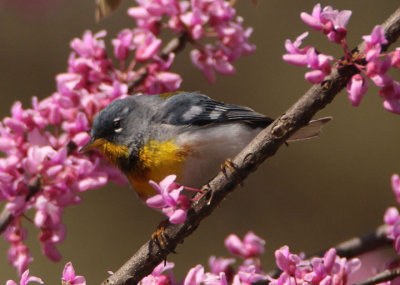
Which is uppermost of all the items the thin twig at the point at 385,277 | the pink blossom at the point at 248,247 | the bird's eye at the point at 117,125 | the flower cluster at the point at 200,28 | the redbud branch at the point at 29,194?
the flower cluster at the point at 200,28

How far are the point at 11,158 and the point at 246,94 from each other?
1938 millimetres

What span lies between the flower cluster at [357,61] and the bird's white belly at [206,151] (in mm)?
496

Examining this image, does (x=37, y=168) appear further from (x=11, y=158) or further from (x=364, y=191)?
(x=364, y=191)

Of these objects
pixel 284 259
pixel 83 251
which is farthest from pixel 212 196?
pixel 83 251

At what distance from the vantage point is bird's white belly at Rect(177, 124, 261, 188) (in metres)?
1.81

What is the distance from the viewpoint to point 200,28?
77.4 inches

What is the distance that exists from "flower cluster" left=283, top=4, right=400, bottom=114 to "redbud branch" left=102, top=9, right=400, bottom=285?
0.07 ft

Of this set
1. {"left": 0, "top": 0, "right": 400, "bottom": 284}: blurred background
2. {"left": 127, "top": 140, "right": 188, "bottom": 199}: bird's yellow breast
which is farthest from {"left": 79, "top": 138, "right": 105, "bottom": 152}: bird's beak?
{"left": 0, "top": 0, "right": 400, "bottom": 284}: blurred background

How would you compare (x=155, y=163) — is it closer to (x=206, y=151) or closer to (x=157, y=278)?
(x=206, y=151)

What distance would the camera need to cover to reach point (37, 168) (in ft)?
5.75

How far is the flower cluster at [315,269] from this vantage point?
1.38 metres

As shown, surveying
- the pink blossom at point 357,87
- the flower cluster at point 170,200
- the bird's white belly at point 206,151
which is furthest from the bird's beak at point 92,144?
the pink blossom at point 357,87

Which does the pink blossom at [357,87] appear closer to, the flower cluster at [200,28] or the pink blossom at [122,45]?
the flower cluster at [200,28]

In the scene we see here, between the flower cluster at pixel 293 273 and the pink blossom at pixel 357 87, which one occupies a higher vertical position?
the pink blossom at pixel 357 87
